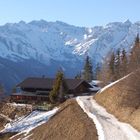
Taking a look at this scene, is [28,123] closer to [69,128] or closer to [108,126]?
[69,128]

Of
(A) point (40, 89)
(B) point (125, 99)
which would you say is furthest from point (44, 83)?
(B) point (125, 99)

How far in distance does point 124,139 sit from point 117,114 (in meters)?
10.6

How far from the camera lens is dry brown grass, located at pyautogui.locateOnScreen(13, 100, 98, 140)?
4461 centimetres

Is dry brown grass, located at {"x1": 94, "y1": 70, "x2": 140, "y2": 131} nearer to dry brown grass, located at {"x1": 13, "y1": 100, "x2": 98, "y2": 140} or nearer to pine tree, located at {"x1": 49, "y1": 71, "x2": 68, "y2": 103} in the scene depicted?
dry brown grass, located at {"x1": 13, "y1": 100, "x2": 98, "y2": 140}

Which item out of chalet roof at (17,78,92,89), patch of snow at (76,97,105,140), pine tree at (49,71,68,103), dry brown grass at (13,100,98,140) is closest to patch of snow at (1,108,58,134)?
patch of snow at (76,97,105,140)

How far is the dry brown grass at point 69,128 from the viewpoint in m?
44.6

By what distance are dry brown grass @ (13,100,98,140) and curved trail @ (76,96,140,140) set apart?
0.66m

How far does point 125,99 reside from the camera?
52.5 meters

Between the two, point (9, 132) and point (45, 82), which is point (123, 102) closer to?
point (9, 132)

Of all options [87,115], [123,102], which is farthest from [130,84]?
[87,115]

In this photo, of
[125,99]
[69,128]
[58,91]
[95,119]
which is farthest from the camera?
[58,91]

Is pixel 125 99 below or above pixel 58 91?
above

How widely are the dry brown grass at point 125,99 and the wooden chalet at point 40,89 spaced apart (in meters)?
56.8

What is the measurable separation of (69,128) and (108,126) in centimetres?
428
